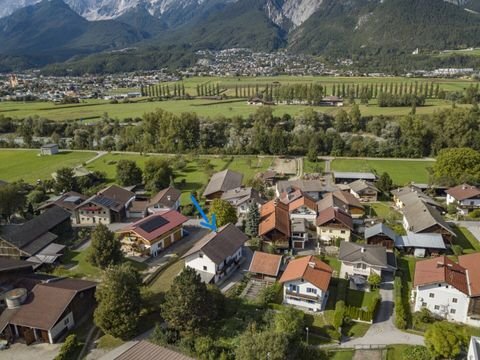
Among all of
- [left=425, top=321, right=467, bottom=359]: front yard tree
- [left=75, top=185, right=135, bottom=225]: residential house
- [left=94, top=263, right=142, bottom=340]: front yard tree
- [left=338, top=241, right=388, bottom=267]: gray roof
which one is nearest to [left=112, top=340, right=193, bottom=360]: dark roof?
[left=94, top=263, right=142, bottom=340]: front yard tree

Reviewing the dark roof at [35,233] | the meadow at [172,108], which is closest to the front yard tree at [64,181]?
the dark roof at [35,233]

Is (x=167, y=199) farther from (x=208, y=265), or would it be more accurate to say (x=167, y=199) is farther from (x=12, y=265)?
(x=12, y=265)

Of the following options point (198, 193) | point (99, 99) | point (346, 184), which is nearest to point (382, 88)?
point (346, 184)

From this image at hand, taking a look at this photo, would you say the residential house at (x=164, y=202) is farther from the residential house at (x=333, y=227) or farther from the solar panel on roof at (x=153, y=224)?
the residential house at (x=333, y=227)

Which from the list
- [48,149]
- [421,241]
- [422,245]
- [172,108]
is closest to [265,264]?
[422,245]

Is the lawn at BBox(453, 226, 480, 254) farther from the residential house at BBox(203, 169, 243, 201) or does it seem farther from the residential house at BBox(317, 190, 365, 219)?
the residential house at BBox(203, 169, 243, 201)

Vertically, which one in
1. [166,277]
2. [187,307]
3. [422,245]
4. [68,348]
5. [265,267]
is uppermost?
[187,307]
